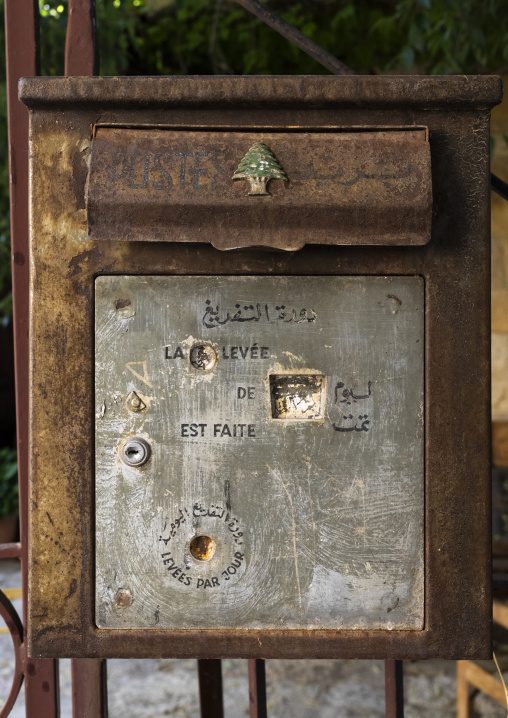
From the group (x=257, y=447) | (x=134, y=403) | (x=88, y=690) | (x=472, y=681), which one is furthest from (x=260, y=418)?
(x=472, y=681)

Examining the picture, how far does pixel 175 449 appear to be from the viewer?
0.94 metres

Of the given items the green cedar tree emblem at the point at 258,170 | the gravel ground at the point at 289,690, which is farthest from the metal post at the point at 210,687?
the gravel ground at the point at 289,690

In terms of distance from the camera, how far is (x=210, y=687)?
54.9 inches

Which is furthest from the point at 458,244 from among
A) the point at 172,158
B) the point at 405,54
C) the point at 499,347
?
the point at 499,347

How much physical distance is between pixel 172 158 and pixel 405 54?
145cm

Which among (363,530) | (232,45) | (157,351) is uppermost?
(232,45)

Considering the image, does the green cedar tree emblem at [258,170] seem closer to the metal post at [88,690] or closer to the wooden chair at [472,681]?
the metal post at [88,690]

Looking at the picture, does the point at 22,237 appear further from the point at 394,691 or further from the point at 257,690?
the point at 394,691

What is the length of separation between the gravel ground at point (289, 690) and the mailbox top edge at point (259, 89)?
2459 millimetres

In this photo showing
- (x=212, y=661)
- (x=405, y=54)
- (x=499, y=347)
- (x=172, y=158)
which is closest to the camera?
(x=172, y=158)

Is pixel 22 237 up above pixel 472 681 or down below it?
above

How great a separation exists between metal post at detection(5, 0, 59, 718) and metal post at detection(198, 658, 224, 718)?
306mm

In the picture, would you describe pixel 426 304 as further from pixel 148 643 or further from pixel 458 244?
pixel 148 643

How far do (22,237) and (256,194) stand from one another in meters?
0.49
